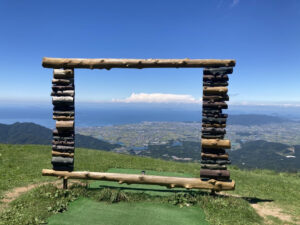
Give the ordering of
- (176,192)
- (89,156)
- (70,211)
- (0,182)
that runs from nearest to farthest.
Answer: (70,211) < (176,192) < (0,182) < (89,156)

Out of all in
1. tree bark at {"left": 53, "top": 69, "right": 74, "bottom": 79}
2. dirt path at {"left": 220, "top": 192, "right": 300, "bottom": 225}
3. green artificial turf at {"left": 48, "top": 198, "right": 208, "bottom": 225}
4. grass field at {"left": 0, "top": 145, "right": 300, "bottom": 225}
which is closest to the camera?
green artificial turf at {"left": 48, "top": 198, "right": 208, "bottom": 225}

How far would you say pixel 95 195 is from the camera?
8742 millimetres

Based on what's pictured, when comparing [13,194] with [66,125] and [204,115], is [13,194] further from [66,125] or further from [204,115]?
[204,115]

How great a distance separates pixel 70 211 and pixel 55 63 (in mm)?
6176

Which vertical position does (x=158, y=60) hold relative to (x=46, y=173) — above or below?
above

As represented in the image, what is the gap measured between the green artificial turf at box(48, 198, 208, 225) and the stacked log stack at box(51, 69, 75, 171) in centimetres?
210

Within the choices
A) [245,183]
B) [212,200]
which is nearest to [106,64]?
[212,200]

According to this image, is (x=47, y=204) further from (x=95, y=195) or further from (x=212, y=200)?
(x=212, y=200)

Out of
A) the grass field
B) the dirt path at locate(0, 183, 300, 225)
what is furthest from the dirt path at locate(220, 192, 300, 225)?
the grass field

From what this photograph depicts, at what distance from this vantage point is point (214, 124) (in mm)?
8875

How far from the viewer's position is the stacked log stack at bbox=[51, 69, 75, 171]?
30.2ft

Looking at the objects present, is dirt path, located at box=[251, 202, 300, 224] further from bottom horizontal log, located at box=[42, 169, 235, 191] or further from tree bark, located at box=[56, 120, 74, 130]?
tree bark, located at box=[56, 120, 74, 130]

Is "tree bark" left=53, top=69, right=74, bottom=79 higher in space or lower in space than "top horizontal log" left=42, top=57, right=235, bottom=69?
lower

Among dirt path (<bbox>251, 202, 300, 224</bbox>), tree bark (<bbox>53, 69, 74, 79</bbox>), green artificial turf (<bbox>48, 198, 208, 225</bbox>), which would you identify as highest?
tree bark (<bbox>53, 69, 74, 79</bbox>)
